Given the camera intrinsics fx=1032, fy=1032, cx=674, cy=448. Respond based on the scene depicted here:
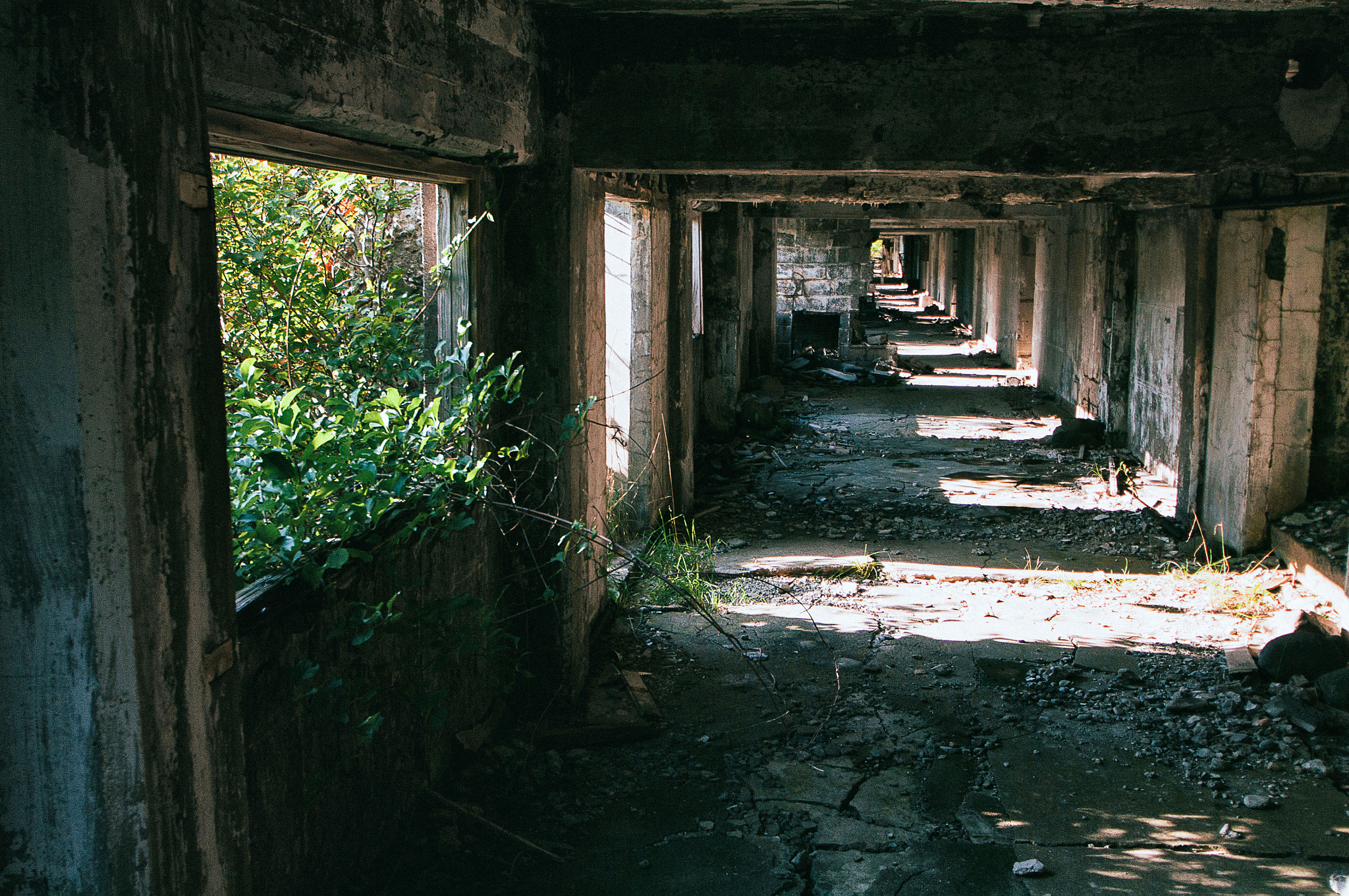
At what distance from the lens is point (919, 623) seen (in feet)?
19.0

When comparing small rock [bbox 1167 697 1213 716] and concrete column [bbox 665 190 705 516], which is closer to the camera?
small rock [bbox 1167 697 1213 716]

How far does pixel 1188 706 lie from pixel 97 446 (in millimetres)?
4523

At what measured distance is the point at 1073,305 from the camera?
12594mm

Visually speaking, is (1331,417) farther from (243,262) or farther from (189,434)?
(189,434)

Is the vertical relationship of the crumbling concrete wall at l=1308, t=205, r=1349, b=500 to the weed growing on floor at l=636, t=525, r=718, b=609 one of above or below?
above

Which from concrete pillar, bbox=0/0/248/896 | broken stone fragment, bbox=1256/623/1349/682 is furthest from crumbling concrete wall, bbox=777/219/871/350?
concrete pillar, bbox=0/0/248/896

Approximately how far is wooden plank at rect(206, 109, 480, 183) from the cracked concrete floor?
2.15 m

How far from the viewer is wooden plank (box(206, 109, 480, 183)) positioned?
256 centimetres

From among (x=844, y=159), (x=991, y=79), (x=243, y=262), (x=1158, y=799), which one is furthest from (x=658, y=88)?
(x=1158, y=799)

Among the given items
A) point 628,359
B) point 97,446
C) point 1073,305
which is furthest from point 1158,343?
point 97,446

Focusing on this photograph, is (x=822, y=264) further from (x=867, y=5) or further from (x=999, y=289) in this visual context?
(x=867, y=5)

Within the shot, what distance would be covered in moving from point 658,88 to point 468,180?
2.77ft

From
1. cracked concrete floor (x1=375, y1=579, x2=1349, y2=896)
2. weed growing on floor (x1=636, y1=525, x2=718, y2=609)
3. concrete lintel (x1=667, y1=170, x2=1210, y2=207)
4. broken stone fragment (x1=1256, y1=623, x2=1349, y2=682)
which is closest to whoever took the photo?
cracked concrete floor (x1=375, y1=579, x2=1349, y2=896)

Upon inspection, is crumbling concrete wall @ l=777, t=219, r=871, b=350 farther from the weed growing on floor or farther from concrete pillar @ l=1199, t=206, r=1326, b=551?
the weed growing on floor
